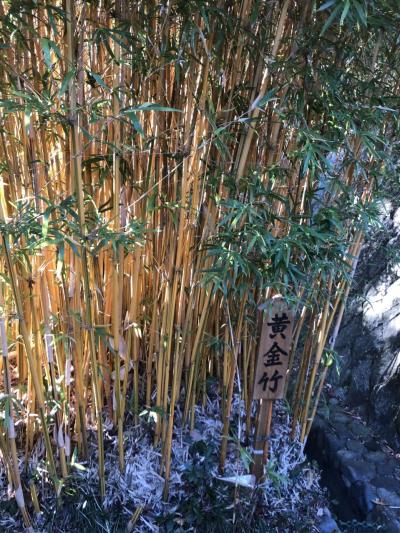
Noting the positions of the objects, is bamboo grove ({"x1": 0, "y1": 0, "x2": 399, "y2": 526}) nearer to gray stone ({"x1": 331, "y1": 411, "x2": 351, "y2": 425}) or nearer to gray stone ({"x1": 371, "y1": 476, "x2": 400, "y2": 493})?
gray stone ({"x1": 371, "y1": 476, "x2": 400, "y2": 493})

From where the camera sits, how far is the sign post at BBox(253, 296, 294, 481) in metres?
1.68

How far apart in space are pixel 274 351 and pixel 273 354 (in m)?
0.01

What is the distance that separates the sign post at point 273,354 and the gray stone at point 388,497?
93 cm

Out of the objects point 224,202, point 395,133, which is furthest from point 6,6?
point 395,133

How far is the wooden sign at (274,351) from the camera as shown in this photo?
1.68 m

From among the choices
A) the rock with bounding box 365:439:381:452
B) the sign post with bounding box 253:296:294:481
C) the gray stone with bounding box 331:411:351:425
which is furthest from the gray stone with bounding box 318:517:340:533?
the sign post with bounding box 253:296:294:481

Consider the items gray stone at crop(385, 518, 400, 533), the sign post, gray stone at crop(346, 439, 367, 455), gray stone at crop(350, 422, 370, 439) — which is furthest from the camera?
gray stone at crop(350, 422, 370, 439)

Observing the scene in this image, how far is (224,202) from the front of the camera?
1.50 m

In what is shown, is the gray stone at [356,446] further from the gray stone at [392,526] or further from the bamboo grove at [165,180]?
the bamboo grove at [165,180]

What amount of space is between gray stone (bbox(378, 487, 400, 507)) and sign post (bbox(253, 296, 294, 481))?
93 cm

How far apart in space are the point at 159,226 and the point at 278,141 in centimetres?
57

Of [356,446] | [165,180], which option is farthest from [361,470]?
[165,180]

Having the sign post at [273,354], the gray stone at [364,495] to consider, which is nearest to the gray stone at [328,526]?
the gray stone at [364,495]

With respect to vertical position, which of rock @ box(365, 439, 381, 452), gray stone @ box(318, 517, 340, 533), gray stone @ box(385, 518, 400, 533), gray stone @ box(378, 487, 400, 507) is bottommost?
rock @ box(365, 439, 381, 452)
